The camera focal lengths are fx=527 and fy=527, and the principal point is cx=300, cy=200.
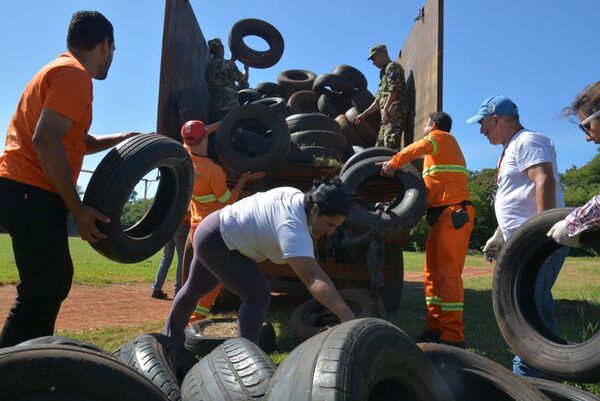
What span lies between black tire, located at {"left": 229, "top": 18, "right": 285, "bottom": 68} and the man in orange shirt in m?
6.95

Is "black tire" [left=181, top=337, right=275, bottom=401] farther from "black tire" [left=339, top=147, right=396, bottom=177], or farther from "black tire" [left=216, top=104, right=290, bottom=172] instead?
"black tire" [left=339, top=147, right=396, bottom=177]

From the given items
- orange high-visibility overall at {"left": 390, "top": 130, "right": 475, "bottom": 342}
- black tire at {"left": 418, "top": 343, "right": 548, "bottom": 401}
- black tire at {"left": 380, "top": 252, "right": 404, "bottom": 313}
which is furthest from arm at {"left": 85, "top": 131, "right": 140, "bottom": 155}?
black tire at {"left": 380, "top": 252, "right": 404, "bottom": 313}

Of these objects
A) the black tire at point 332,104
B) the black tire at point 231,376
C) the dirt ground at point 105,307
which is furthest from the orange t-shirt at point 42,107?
the black tire at point 332,104

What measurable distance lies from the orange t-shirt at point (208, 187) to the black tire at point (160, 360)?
1773 mm

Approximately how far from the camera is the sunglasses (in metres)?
2.52

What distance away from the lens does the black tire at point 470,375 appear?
2.55 m

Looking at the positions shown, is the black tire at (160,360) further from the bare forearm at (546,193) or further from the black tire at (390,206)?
the bare forearm at (546,193)

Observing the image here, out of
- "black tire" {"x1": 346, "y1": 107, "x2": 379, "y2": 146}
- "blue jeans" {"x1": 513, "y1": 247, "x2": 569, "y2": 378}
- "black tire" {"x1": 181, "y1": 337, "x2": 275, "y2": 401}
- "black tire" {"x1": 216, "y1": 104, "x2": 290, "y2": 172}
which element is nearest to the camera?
"black tire" {"x1": 181, "y1": 337, "x2": 275, "y2": 401}

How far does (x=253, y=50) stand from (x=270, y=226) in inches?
285

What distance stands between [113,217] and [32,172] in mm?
482

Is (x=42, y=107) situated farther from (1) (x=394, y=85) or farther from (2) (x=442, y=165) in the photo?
(1) (x=394, y=85)

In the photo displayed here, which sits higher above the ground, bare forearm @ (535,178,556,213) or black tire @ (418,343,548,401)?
bare forearm @ (535,178,556,213)

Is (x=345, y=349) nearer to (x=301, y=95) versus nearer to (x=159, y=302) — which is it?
(x=159, y=302)

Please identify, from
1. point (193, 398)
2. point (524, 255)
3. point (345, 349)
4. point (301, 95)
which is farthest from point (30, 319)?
point (301, 95)
